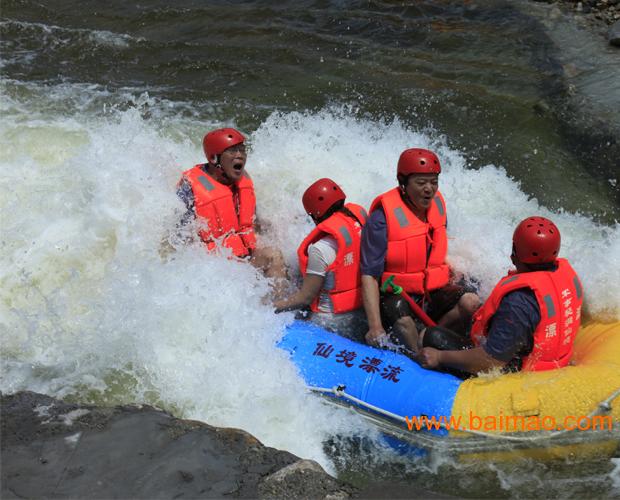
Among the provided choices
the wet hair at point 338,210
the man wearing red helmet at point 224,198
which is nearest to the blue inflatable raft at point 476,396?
the wet hair at point 338,210

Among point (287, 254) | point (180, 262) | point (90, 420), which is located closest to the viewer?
point (90, 420)

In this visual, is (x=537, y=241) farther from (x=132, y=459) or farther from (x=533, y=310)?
(x=132, y=459)

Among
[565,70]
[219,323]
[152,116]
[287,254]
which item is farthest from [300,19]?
[219,323]

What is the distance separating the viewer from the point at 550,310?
12.5 ft

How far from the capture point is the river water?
454 centimetres

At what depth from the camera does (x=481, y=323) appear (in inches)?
163

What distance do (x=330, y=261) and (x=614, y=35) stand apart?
6429mm

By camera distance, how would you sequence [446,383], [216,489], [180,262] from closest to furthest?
[216,489] → [446,383] → [180,262]

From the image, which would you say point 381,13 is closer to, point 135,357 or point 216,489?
point 135,357

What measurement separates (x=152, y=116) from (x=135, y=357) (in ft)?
14.4

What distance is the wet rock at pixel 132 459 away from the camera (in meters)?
3.07

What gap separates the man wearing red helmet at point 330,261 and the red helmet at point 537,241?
4.07 ft

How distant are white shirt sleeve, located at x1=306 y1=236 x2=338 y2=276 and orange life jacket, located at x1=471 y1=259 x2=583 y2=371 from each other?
114 centimetres

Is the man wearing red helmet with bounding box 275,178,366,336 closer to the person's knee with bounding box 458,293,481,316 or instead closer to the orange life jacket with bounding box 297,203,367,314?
the orange life jacket with bounding box 297,203,367,314
